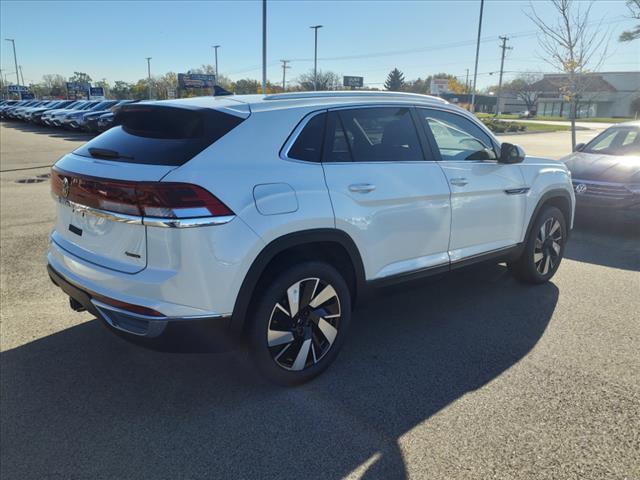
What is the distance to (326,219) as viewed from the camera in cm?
308

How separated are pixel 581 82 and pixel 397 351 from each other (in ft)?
40.7

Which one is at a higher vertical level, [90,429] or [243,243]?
[243,243]

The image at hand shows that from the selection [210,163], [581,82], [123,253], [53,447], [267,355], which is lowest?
[53,447]

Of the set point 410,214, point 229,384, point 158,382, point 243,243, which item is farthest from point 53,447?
point 410,214

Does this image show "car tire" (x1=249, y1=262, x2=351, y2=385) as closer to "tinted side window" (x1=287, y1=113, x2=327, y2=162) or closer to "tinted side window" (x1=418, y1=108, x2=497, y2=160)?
"tinted side window" (x1=287, y1=113, x2=327, y2=162)

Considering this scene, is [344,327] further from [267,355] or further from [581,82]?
[581,82]

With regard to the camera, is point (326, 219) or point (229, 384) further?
point (229, 384)

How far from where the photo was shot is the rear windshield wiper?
2884 millimetres

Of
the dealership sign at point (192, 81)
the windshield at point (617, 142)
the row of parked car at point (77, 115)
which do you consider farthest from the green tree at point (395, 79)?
the windshield at point (617, 142)

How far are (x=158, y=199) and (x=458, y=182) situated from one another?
2366mm

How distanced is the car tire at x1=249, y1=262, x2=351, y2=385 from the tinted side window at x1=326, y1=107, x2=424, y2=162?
2.63ft

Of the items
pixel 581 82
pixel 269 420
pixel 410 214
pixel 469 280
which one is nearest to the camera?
pixel 269 420

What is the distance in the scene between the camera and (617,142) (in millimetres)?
8500

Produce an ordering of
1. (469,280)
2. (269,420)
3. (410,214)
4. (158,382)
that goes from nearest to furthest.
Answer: (269,420) < (158,382) < (410,214) < (469,280)
